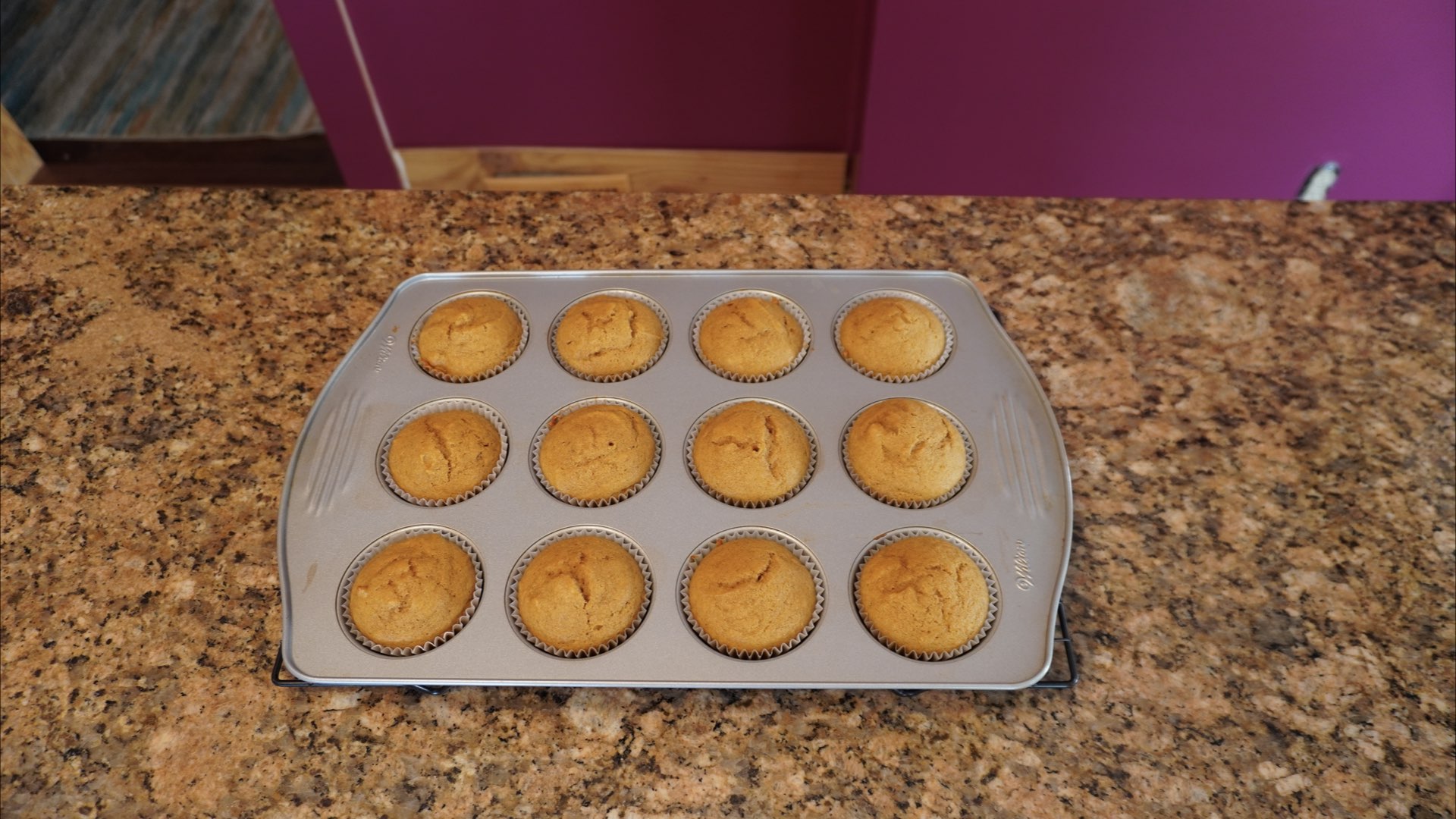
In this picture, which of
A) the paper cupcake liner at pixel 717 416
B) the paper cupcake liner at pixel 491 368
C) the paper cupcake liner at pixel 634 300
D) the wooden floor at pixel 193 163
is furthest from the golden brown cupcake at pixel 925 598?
the wooden floor at pixel 193 163

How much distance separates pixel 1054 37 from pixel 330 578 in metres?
2.10

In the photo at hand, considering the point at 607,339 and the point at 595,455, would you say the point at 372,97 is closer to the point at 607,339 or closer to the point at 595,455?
the point at 607,339

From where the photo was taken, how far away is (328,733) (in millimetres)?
943

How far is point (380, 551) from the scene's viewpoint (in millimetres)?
1061

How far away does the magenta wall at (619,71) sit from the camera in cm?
265

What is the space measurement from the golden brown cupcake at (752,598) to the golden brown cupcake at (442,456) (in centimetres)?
33

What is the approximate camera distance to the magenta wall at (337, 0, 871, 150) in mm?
2646

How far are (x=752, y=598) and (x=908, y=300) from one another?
0.54m

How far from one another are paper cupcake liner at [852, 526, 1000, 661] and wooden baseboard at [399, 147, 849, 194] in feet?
7.21

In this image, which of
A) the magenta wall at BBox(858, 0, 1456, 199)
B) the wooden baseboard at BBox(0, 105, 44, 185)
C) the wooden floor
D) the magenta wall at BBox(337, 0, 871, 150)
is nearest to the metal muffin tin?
the magenta wall at BBox(858, 0, 1456, 199)

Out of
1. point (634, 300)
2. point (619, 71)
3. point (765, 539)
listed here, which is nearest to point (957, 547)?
point (765, 539)

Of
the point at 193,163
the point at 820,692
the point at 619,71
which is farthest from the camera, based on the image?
the point at 193,163

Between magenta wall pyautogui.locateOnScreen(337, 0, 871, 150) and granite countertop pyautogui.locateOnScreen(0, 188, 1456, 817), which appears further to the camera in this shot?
magenta wall pyautogui.locateOnScreen(337, 0, 871, 150)

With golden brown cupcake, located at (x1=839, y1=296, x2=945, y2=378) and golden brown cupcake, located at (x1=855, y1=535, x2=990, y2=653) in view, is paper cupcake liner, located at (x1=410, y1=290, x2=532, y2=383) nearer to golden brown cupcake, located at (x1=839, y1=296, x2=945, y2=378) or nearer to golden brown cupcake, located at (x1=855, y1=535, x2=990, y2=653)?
golden brown cupcake, located at (x1=839, y1=296, x2=945, y2=378)
